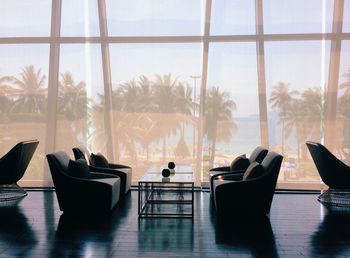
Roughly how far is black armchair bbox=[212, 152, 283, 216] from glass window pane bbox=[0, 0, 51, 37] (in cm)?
463

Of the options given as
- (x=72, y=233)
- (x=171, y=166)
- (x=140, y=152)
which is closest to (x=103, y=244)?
(x=72, y=233)

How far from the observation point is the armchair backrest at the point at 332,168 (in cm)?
495

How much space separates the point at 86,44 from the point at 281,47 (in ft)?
12.3

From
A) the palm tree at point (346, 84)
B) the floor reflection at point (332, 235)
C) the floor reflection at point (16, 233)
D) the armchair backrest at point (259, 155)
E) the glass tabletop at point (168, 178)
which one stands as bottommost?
the floor reflection at point (332, 235)

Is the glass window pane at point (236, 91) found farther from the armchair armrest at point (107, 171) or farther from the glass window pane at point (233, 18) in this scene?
the armchair armrest at point (107, 171)

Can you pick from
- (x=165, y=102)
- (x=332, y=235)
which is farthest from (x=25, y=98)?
(x=332, y=235)

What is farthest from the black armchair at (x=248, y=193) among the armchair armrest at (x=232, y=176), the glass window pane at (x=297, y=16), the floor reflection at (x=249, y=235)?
the glass window pane at (x=297, y=16)

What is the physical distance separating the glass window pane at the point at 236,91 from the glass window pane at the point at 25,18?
10.7 feet

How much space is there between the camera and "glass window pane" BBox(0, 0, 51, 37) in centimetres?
649

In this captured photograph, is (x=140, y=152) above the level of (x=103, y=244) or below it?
above

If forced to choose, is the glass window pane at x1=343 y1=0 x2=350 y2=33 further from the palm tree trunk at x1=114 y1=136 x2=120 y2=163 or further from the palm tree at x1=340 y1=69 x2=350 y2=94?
the palm tree trunk at x1=114 y1=136 x2=120 y2=163

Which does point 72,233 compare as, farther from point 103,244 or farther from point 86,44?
point 86,44

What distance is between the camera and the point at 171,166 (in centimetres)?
545

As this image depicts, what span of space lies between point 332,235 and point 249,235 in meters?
0.94
